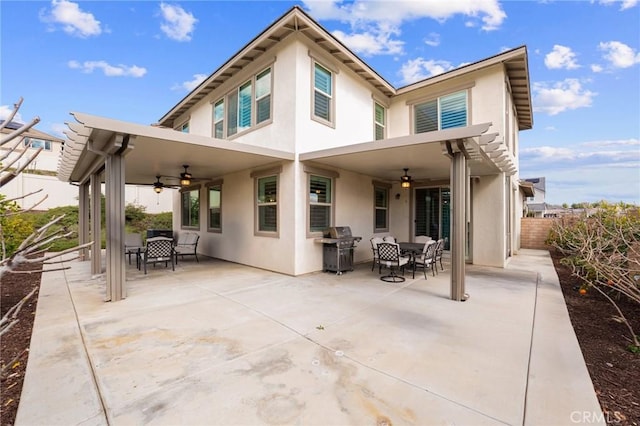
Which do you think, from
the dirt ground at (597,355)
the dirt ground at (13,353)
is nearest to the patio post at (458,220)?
the dirt ground at (597,355)

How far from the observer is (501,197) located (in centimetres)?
838

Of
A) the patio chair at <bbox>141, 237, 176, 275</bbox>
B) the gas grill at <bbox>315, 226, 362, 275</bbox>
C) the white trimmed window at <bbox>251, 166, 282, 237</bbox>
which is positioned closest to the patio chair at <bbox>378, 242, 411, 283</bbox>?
the gas grill at <bbox>315, 226, 362, 275</bbox>

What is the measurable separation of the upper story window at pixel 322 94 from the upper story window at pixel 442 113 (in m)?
3.53

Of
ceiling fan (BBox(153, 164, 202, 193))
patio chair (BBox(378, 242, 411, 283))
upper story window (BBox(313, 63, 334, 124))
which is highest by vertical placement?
upper story window (BBox(313, 63, 334, 124))

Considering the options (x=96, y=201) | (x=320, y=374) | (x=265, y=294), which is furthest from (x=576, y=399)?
(x=96, y=201)

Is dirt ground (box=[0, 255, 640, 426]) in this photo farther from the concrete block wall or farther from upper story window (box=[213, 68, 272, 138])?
the concrete block wall

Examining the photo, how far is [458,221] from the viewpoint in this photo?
17.1 feet

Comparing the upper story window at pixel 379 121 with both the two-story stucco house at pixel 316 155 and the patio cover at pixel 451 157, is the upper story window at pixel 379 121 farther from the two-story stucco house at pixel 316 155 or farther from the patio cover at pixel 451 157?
the patio cover at pixel 451 157

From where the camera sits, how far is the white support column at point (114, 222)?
515 centimetres

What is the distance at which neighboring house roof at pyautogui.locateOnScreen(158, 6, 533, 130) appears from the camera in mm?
6824

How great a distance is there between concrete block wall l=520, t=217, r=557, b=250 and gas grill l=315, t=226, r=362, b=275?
10.00m

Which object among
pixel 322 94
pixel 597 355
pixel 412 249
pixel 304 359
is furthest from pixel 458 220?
pixel 322 94

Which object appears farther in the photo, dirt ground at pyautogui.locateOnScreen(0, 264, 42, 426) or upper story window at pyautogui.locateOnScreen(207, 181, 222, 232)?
upper story window at pyautogui.locateOnScreen(207, 181, 222, 232)

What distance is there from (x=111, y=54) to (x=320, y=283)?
13.6 meters
